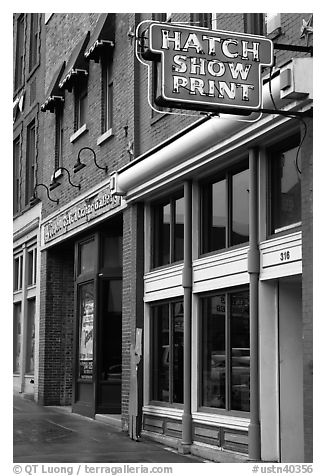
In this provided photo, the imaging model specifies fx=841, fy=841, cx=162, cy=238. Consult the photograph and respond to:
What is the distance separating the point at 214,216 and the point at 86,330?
6248 mm

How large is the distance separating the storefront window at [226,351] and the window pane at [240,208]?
79cm

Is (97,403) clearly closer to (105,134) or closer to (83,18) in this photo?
(105,134)

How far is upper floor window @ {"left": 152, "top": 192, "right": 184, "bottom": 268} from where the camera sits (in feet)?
43.9

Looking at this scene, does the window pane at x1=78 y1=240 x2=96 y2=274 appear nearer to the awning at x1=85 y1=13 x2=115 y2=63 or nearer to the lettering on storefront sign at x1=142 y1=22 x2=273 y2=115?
the awning at x1=85 y1=13 x2=115 y2=63

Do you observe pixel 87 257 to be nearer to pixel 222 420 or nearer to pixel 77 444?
pixel 77 444

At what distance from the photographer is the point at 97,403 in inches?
655

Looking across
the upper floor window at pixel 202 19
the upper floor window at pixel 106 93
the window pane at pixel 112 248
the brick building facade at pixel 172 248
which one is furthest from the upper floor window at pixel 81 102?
the upper floor window at pixel 202 19

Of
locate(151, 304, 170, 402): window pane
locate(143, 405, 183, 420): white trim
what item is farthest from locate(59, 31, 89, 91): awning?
locate(143, 405, 183, 420): white trim

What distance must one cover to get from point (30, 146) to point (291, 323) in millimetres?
14031

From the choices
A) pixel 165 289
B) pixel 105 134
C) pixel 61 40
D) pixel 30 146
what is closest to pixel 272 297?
pixel 165 289

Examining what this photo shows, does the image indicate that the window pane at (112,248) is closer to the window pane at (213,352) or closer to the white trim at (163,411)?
the white trim at (163,411)

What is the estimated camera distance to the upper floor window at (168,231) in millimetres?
13383

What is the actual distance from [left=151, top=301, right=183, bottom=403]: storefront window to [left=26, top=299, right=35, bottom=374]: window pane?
8915 mm
